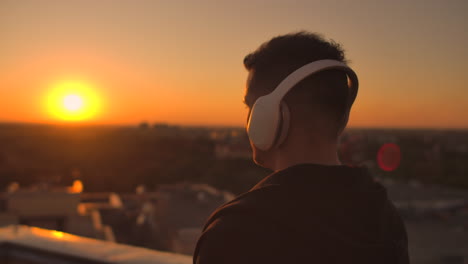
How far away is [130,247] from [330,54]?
160 centimetres

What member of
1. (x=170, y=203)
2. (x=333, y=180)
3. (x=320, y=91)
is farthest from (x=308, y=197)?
(x=170, y=203)

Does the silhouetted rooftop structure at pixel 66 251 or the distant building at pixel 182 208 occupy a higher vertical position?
the silhouetted rooftop structure at pixel 66 251

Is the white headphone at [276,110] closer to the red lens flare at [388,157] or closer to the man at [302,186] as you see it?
the man at [302,186]

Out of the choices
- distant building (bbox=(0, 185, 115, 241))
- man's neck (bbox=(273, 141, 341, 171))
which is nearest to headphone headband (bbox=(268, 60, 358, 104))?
man's neck (bbox=(273, 141, 341, 171))

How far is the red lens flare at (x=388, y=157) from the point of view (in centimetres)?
208

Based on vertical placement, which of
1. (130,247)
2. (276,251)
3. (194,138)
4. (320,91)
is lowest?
(194,138)

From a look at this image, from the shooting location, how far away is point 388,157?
2109 millimetres

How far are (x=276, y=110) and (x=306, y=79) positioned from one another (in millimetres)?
80

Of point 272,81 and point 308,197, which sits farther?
point 272,81

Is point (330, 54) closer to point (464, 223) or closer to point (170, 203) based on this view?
point (170, 203)

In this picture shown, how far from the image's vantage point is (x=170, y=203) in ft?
45.8

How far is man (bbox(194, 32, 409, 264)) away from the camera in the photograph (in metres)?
0.65

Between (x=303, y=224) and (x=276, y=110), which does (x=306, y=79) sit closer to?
(x=276, y=110)

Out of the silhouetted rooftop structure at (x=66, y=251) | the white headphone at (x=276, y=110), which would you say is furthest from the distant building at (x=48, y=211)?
the white headphone at (x=276, y=110)
